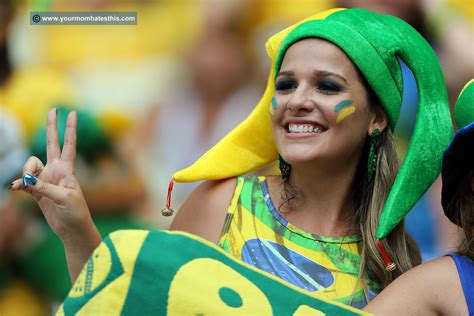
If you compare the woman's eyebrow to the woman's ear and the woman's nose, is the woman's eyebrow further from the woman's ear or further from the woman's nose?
the woman's ear

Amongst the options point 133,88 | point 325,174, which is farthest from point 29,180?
point 133,88

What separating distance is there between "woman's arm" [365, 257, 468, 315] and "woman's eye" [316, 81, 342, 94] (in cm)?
56

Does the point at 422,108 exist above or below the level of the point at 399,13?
below

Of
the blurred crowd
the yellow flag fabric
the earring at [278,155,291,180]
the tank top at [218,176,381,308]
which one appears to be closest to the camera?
the yellow flag fabric

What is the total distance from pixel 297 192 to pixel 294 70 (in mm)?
337

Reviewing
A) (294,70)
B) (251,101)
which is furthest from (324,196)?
(251,101)

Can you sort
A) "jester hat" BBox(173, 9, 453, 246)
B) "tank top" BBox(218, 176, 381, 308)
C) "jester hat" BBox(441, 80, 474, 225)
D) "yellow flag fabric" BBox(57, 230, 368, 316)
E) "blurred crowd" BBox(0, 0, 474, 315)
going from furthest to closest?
"blurred crowd" BBox(0, 0, 474, 315) < "jester hat" BBox(173, 9, 453, 246) < "tank top" BBox(218, 176, 381, 308) < "jester hat" BBox(441, 80, 474, 225) < "yellow flag fabric" BBox(57, 230, 368, 316)

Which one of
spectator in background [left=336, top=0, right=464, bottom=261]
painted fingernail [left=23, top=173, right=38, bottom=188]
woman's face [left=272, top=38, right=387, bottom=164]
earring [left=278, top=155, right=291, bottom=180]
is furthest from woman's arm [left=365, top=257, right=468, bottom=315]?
spectator in background [left=336, top=0, right=464, bottom=261]

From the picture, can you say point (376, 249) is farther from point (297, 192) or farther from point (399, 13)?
point (399, 13)

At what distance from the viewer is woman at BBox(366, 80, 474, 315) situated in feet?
6.27

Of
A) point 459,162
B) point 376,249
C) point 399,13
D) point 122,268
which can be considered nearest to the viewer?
point 122,268

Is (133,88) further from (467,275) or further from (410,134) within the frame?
(467,275)

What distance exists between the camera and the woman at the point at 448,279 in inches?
75.3

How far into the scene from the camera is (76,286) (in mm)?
1845
